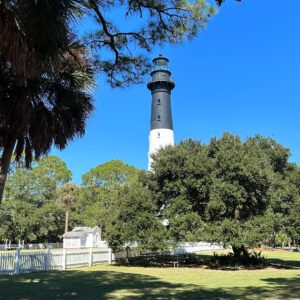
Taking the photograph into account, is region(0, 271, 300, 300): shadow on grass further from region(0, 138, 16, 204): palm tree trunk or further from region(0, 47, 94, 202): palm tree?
region(0, 47, 94, 202): palm tree

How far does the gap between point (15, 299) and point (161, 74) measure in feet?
109

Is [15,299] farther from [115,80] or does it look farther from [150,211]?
[150,211]

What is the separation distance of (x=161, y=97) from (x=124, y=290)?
3032 cm

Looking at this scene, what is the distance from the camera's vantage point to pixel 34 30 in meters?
4.96

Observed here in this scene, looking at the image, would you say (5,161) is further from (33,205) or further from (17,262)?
(33,205)

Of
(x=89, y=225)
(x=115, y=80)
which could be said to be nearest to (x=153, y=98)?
(x=89, y=225)

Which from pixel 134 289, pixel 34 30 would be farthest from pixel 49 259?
pixel 34 30

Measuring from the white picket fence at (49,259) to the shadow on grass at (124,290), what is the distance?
Answer: 7.75 feet

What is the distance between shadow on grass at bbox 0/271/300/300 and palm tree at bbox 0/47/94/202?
11.7ft

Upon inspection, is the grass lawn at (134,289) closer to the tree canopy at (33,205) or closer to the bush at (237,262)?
the bush at (237,262)

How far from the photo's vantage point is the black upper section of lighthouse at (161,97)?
3891 cm

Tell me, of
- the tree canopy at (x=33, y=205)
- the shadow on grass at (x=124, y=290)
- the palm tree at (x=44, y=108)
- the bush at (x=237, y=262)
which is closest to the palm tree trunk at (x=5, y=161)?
the palm tree at (x=44, y=108)

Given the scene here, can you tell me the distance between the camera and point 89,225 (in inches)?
1847

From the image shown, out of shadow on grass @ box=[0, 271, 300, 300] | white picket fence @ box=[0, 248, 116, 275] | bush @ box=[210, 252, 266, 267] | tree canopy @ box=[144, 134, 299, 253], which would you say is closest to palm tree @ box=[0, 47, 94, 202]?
shadow on grass @ box=[0, 271, 300, 300]
